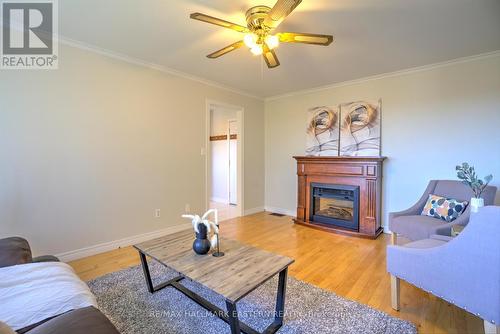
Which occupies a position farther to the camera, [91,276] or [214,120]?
[214,120]

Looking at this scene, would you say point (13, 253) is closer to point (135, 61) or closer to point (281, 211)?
point (135, 61)

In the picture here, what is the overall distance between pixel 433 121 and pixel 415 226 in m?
1.69

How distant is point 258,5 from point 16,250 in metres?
2.56

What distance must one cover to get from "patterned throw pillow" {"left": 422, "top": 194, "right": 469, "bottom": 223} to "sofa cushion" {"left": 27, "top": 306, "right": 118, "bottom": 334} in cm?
327

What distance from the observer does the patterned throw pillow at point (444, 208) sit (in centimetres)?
260

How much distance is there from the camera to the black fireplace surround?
3674mm

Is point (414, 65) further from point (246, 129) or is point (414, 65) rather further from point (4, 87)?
point (4, 87)

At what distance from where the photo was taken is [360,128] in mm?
3824

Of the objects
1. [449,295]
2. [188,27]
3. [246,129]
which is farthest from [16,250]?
[246,129]

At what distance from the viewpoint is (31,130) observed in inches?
94.7

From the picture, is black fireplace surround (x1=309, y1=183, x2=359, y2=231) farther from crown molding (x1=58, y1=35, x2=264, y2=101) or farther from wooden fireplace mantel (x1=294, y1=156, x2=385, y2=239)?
crown molding (x1=58, y1=35, x2=264, y2=101)

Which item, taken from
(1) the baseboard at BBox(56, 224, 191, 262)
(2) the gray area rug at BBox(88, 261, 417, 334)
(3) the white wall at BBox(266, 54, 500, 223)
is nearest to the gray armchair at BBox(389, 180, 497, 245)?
(3) the white wall at BBox(266, 54, 500, 223)

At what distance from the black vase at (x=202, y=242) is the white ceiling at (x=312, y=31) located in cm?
186

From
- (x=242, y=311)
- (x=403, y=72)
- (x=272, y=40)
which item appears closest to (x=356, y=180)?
(x=403, y=72)
